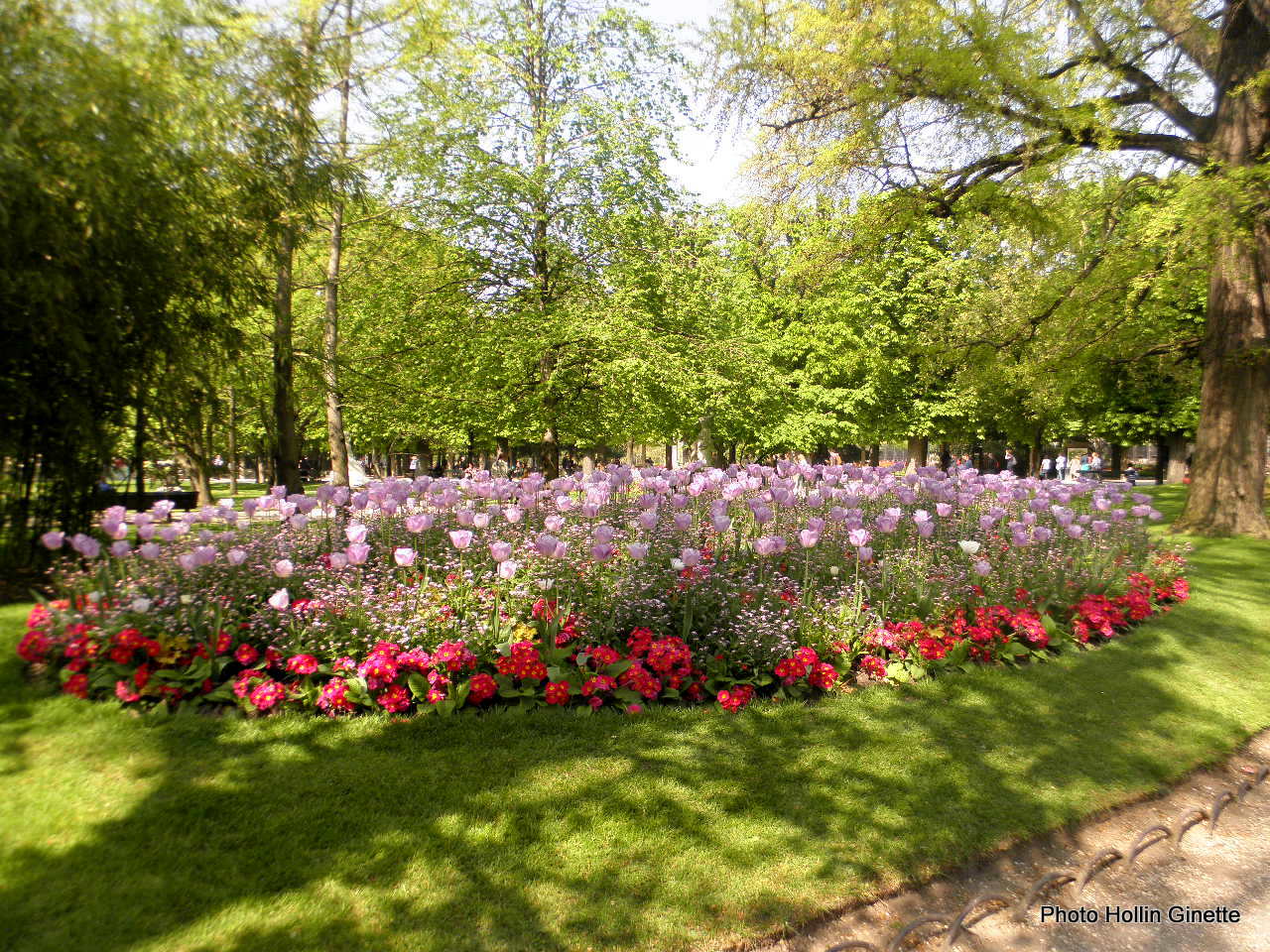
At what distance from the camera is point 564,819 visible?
3.39m

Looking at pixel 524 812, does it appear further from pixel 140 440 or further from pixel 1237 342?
pixel 1237 342

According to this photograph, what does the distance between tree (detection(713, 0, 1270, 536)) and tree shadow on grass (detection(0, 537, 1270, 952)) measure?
8575mm

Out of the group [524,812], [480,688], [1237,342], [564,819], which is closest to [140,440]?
[480,688]

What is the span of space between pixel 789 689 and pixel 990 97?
9250 mm

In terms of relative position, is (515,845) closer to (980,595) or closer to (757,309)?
(980,595)

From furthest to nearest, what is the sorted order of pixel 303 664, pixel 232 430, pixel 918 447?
pixel 918 447, pixel 232 430, pixel 303 664

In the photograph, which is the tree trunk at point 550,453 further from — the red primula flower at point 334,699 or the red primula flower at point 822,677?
the red primula flower at point 334,699

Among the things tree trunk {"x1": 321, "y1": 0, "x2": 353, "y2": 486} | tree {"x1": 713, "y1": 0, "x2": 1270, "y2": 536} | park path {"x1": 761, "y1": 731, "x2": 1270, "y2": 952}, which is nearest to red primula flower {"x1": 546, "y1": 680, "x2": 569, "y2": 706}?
park path {"x1": 761, "y1": 731, "x2": 1270, "y2": 952}

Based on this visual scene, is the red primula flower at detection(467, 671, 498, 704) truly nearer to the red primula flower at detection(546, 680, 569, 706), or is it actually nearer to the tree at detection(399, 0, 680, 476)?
the red primula flower at detection(546, 680, 569, 706)

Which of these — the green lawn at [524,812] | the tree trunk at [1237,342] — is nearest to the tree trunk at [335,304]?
the green lawn at [524,812]

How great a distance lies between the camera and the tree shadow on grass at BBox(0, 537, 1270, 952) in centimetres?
274

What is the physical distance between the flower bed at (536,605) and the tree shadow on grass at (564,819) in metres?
0.32

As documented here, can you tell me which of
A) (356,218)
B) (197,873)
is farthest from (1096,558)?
(356,218)

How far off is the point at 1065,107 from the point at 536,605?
34.1 ft
